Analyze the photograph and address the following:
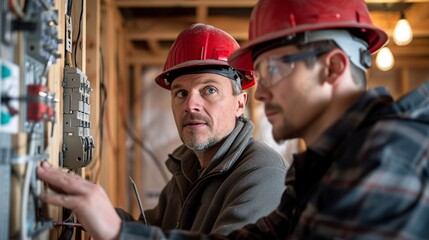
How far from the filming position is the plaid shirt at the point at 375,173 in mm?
862

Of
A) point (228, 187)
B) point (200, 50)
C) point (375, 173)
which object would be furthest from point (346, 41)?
point (200, 50)

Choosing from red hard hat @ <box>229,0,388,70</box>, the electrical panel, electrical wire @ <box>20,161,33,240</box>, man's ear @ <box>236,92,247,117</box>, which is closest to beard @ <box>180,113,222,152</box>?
man's ear @ <box>236,92,247,117</box>

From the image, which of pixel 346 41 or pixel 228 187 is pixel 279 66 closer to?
pixel 346 41

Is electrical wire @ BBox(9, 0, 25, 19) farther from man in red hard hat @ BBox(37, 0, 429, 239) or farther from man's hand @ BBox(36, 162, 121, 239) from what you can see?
man in red hard hat @ BBox(37, 0, 429, 239)

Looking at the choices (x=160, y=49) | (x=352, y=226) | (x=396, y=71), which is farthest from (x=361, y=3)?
(x=396, y=71)

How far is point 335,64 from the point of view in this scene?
1.12m

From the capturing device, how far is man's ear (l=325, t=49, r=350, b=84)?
111cm

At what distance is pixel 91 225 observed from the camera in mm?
1092

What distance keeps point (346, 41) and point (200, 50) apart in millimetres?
837

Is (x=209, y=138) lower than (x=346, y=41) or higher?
lower

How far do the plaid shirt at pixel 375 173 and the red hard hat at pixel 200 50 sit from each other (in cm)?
87

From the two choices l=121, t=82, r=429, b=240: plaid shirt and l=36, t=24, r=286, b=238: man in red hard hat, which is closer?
l=121, t=82, r=429, b=240: plaid shirt

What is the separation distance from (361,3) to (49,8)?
2.65 ft

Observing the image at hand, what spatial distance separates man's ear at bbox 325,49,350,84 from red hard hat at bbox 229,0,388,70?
0.24 feet
